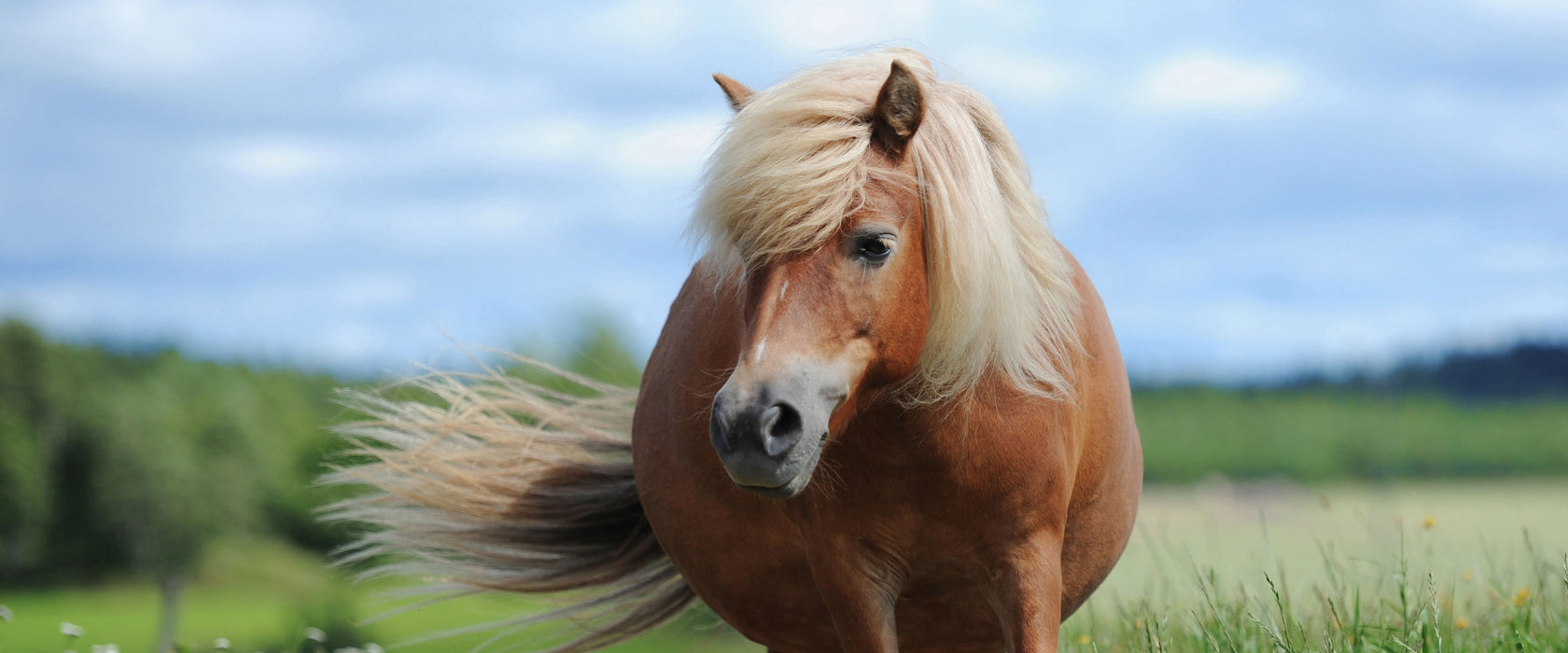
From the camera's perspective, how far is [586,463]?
4602mm

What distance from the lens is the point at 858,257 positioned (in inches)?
92.4

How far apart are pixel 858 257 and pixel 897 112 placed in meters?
0.38

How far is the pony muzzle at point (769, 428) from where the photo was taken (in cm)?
216

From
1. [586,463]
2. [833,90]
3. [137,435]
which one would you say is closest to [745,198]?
[833,90]

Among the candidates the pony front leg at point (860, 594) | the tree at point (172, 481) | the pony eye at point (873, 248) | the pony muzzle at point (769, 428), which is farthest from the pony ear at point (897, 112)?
the tree at point (172, 481)

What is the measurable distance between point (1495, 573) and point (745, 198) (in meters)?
4.21

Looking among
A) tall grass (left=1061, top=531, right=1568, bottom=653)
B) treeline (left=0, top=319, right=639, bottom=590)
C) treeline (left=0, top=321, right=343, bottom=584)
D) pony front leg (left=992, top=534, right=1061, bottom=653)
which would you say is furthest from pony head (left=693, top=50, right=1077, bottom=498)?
treeline (left=0, top=321, right=343, bottom=584)

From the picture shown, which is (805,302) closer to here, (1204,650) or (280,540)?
(1204,650)

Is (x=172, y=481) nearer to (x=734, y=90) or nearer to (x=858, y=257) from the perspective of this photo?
(x=734, y=90)

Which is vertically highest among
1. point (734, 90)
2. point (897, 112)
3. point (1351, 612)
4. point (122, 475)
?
point (734, 90)

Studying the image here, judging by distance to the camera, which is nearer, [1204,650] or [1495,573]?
[1204,650]

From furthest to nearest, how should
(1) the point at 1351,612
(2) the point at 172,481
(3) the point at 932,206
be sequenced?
(2) the point at 172,481 < (1) the point at 1351,612 < (3) the point at 932,206

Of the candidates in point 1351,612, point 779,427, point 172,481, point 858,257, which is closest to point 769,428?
point 779,427

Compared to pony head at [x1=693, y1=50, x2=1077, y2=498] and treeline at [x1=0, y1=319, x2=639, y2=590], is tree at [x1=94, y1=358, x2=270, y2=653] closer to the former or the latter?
treeline at [x1=0, y1=319, x2=639, y2=590]
